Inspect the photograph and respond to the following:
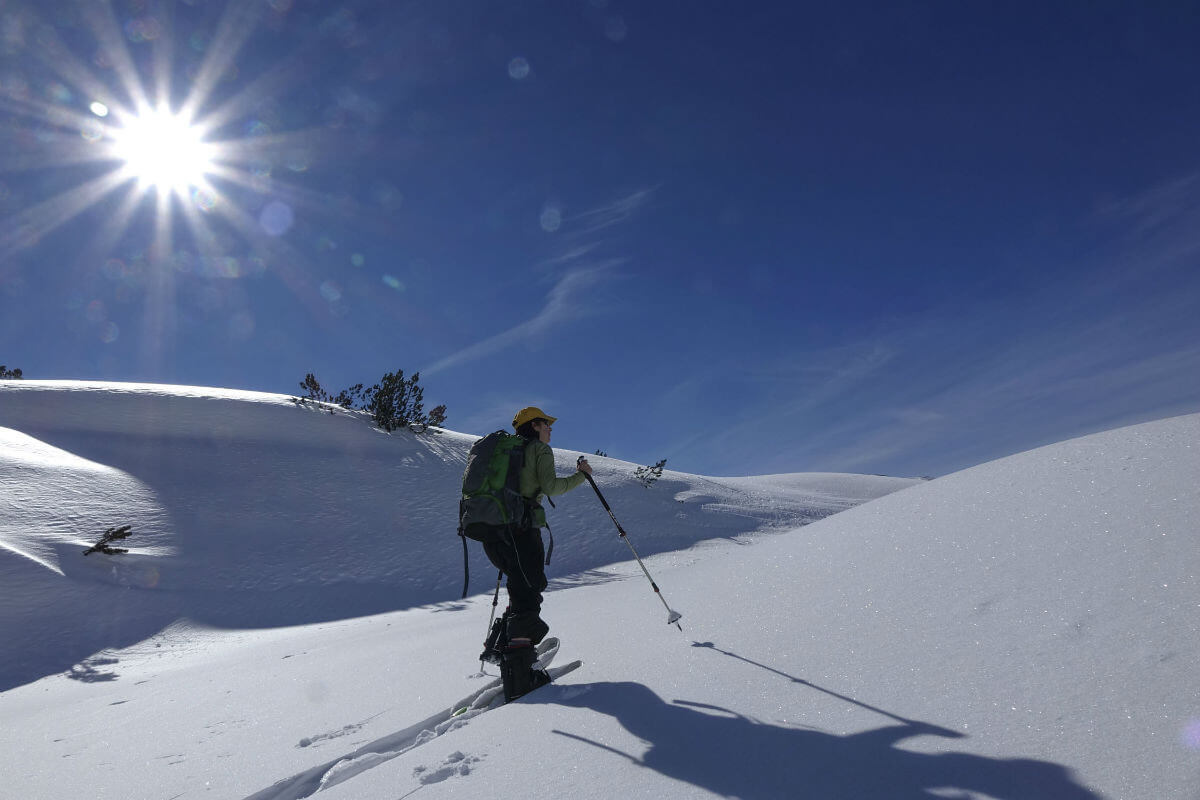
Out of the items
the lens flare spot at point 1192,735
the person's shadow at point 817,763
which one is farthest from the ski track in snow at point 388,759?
the lens flare spot at point 1192,735

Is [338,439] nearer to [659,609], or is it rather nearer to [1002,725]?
[659,609]

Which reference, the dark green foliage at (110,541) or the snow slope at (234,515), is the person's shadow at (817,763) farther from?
the dark green foliage at (110,541)

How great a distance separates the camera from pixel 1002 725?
1.84m

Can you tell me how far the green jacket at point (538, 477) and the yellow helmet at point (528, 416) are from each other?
288 millimetres

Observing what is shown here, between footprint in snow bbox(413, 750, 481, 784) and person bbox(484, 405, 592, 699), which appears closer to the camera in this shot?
footprint in snow bbox(413, 750, 481, 784)

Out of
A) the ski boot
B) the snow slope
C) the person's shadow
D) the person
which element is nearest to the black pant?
the person

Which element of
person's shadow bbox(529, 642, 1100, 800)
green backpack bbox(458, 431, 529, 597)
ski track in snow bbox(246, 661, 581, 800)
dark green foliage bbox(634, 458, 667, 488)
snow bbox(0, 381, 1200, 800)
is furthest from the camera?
dark green foliage bbox(634, 458, 667, 488)

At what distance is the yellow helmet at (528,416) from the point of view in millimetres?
4039

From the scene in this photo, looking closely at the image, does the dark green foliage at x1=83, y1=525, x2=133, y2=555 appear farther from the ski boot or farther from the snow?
the ski boot

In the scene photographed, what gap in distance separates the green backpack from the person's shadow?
54.8 inches

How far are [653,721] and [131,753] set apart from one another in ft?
9.73

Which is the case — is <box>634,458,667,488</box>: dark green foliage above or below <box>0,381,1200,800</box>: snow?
above

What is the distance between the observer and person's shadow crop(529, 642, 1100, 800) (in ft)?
5.33

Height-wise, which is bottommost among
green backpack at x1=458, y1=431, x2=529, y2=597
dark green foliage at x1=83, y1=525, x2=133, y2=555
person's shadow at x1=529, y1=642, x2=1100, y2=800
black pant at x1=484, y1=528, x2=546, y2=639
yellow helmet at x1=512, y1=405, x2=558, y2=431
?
person's shadow at x1=529, y1=642, x2=1100, y2=800
